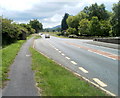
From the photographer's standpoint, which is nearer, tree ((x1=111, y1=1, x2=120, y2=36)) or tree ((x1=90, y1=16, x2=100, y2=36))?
tree ((x1=111, y1=1, x2=120, y2=36))

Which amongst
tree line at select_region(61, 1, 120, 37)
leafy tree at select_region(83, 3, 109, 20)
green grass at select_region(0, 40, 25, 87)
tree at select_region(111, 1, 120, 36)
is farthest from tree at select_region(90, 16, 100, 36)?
green grass at select_region(0, 40, 25, 87)

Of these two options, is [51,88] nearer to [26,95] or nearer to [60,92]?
[60,92]

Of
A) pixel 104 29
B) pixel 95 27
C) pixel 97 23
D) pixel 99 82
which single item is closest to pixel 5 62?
pixel 99 82

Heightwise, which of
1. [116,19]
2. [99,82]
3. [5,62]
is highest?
[116,19]

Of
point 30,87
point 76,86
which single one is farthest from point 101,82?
point 30,87

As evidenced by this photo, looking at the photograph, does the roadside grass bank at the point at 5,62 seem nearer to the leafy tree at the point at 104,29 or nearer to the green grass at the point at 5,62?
the green grass at the point at 5,62

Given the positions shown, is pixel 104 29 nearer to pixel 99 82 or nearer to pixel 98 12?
pixel 98 12

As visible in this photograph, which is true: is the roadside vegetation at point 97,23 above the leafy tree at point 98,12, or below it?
below

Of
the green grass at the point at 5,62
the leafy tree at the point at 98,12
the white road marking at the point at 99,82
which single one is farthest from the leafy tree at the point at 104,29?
the white road marking at the point at 99,82

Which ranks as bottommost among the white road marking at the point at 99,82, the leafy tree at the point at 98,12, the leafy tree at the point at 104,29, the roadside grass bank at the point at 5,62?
the white road marking at the point at 99,82

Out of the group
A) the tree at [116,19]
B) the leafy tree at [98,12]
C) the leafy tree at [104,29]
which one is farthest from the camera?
the leafy tree at [98,12]

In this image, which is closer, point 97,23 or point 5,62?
point 5,62

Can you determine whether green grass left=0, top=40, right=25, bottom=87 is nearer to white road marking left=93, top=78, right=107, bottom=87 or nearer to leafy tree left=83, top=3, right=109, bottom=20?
white road marking left=93, top=78, right=107, bottom=87

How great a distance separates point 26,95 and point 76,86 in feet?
5.53
